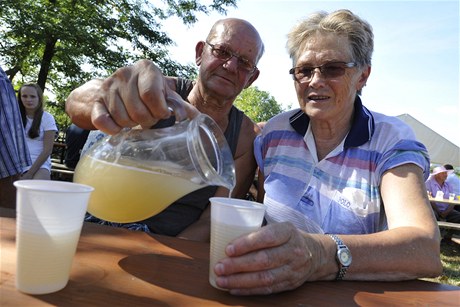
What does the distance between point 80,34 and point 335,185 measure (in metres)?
8.90

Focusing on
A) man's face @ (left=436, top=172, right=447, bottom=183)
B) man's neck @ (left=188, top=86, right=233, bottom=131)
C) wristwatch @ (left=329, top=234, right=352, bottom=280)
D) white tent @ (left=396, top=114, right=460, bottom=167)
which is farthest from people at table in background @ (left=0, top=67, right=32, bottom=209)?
white tent @ (left=396, top=114, right=460, bottom=167)

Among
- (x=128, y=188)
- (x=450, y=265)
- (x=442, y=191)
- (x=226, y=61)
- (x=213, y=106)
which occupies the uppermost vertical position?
(x=226, y=61)

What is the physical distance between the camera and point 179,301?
0.76 m

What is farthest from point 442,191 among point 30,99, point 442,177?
point 30,99

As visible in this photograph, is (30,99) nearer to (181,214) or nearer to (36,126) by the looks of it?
(36,126)

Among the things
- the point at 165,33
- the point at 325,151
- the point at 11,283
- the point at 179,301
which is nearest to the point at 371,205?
the point at 325,151

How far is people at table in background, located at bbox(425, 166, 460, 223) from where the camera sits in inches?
268

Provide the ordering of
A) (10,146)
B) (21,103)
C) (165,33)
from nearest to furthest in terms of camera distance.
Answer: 1. (10,146)
2. (21,103)
3. (165,33)

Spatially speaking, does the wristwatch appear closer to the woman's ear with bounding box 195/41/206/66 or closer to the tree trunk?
the woman's ear with bounding box 195/41/206/66

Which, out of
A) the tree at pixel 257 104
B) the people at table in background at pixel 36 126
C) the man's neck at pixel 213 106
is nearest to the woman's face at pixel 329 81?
the man's neck at pixel 213 106

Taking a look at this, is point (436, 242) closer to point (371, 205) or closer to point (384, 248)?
point (384, 248)

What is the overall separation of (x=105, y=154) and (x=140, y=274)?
327 millimetres

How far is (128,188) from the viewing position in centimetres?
93

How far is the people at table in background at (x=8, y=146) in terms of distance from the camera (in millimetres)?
2123
